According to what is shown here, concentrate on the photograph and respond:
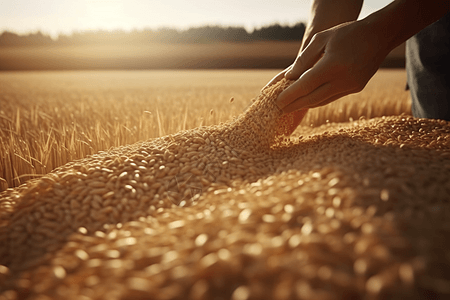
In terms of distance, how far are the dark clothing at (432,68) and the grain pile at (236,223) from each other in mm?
1538

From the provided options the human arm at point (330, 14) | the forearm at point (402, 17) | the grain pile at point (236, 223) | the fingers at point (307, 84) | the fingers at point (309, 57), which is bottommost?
the grain pile at point (236, 223)

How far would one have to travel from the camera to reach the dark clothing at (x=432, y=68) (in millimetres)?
2566

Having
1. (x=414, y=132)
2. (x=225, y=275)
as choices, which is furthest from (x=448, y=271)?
(x=414, y=132)

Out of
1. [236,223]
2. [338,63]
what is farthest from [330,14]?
[236,223]

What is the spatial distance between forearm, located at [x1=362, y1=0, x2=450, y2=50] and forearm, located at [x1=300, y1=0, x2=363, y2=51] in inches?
23.1

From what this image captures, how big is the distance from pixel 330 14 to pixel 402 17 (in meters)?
0.68

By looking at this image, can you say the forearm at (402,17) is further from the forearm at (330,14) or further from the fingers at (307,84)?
the forearm at (330,14)

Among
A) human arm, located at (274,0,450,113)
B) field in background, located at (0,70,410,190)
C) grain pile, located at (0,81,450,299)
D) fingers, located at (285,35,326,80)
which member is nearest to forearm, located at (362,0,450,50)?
human arm, located at (274,0,450,113)

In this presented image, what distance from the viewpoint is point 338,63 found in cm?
152

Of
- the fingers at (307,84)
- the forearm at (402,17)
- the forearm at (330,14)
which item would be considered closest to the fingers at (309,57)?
the fingers at (307,84)

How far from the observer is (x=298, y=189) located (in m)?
1.06

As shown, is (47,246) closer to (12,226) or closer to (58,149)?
(12,226)

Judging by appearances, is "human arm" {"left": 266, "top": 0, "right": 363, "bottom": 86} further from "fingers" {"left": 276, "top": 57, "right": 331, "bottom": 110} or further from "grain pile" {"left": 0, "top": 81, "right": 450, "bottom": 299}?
"grain pile" {"left": 0, "top": 81, "right": 450, "bottom": 299}

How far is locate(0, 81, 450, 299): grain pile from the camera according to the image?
0.69m
